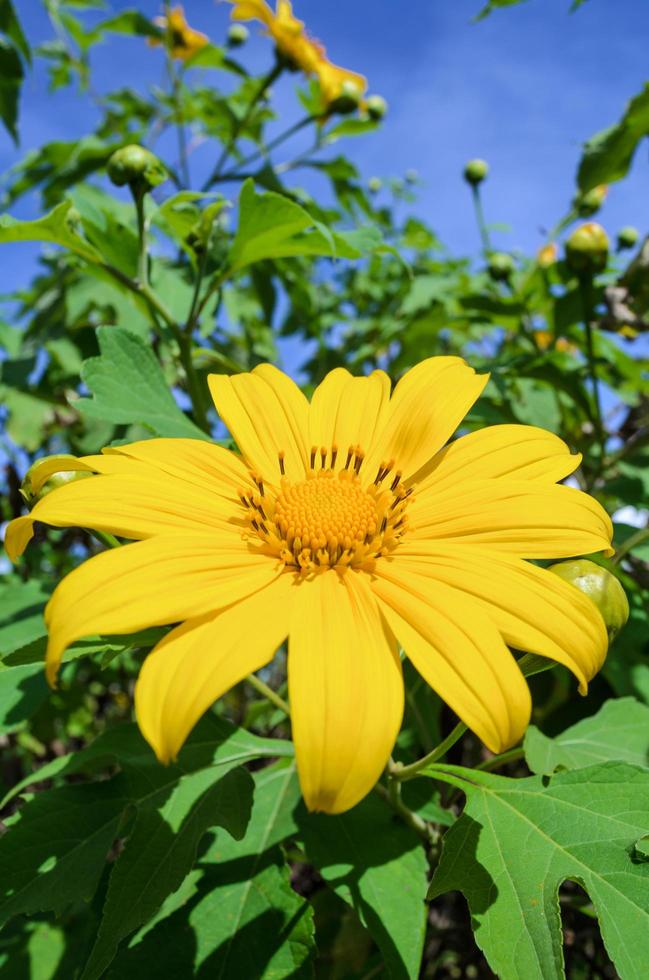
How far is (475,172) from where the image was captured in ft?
10.7

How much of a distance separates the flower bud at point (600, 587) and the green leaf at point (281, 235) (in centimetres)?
79

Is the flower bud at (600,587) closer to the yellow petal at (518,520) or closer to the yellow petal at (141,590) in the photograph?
the yellow petal at (518,520)

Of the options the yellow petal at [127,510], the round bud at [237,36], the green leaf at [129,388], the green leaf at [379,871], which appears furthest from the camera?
the round bud at [237,36]

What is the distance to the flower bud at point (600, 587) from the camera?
1.02 m

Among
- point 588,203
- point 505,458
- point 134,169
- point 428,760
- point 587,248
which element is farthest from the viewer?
point 588,203

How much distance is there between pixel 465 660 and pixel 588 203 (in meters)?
2.22

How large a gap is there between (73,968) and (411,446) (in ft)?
→ 4.25

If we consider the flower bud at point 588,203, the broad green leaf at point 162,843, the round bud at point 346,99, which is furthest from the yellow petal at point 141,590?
the round bud at point 346,99

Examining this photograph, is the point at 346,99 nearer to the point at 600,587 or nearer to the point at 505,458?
the point at 505,458

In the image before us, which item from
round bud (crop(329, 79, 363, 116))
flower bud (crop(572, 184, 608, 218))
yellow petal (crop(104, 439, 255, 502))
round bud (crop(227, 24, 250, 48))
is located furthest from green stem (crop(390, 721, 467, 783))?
round bud (crop(227, 24, 250, 48))

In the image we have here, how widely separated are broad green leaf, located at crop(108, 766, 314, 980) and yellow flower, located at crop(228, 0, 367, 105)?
2.91m

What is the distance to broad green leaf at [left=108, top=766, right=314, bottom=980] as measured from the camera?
3.73 feet

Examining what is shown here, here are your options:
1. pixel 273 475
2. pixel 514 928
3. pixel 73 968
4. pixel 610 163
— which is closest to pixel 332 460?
pixel 273 475

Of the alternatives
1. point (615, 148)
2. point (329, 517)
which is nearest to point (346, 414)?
point (329, 517)
